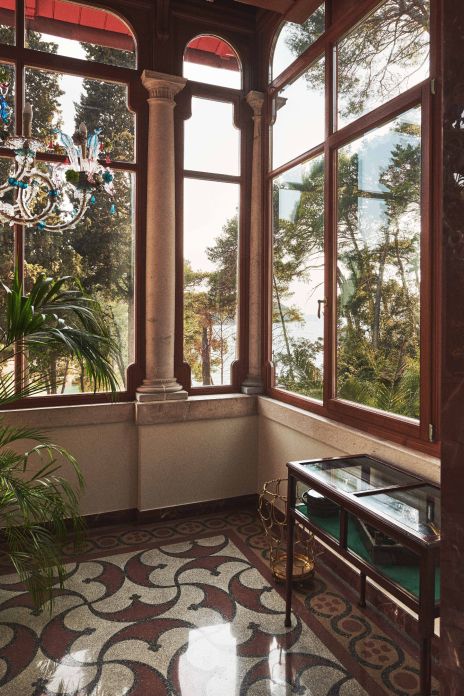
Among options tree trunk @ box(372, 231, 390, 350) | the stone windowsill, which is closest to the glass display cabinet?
tree trunk @ box(372, 231, 390, 350)

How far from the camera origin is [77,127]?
11.8 ft

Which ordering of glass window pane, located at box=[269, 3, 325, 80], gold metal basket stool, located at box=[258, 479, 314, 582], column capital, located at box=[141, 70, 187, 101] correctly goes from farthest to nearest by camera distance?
column capital, located at box=[141, 70, 187, 101] → glass window pane, located at box=[269, 3, 325, 80] → gold metal basket stool, located at box=[258, 479, 314, 582]

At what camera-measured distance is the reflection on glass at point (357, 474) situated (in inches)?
87.0

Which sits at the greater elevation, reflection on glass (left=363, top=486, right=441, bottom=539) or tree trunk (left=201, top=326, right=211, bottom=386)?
tree trunk (left=201, top=326, right=211, bottom=386)

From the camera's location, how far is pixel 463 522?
1.63 ft

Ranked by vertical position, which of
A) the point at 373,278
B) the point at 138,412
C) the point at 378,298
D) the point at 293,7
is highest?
the point at 293,7

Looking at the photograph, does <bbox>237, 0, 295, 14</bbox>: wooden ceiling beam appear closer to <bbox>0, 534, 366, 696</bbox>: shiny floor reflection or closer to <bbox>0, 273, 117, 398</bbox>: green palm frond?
<bbox>0, 273, 117, 398</bbox>: green palm frond

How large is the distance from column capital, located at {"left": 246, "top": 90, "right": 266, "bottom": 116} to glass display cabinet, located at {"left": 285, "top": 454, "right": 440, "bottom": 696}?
293 centimetres

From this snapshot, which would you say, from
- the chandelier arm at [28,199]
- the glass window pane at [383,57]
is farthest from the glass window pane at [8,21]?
the glass window pane at [383,57]

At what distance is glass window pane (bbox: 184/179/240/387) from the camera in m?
4.03

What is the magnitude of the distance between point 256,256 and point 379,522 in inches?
106

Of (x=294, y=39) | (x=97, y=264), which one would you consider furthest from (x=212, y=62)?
(x=97, y=264)

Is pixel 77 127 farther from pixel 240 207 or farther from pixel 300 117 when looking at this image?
pixel 300 117

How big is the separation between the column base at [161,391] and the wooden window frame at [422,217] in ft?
2.42
